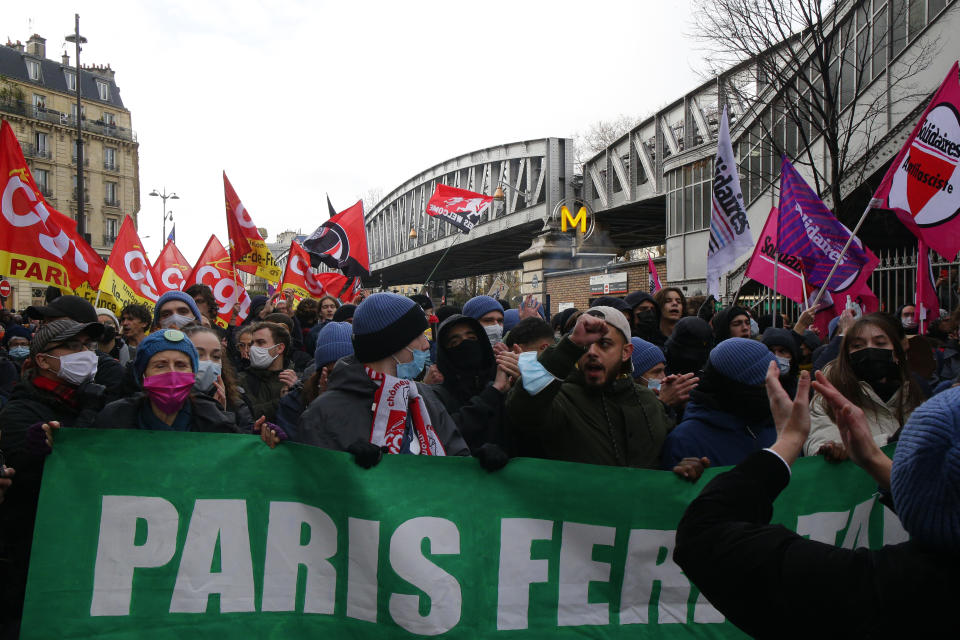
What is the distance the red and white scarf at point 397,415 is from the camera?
2.88 m

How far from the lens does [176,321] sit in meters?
4.97

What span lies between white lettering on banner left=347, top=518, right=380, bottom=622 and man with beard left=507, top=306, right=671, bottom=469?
0.72 m

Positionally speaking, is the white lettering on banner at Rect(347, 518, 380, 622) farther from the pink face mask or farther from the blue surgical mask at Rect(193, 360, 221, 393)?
the blue surgical mask at Rect(193, 360, 221, 393)

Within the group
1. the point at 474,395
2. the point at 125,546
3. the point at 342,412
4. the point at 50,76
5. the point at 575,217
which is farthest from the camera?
the point at 50,76

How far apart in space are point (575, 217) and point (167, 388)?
26968 millimetres

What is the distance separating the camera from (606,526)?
9.30 feet

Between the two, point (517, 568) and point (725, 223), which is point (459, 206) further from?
point (517, 568)

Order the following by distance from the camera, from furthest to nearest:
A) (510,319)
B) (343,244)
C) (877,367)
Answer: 1. (343,244)
2. (510,319)
3. (877,367)

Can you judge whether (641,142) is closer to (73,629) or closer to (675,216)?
(675,216)

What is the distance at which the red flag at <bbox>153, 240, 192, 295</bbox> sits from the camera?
33.7 ft

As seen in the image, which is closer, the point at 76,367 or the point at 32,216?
the point at 76,367

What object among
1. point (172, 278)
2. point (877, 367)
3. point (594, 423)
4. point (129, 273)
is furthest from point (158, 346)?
point (172, 278)

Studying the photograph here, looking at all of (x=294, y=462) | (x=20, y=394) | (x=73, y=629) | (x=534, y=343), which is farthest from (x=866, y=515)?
(x=20, y=394)

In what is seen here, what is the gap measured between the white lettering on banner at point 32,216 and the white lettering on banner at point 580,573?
17.8 feet
